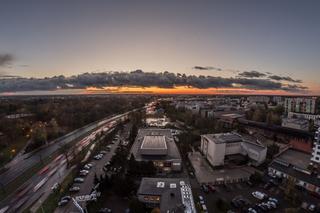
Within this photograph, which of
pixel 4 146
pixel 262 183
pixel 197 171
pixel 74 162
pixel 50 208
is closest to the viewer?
pixel 50 208

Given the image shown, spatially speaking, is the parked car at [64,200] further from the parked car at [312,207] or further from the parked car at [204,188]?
the parked car at [312,207]

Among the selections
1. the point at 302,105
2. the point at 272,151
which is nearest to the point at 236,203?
the point at 272,151

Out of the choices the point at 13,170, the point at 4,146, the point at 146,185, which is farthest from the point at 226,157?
the point at 4,146

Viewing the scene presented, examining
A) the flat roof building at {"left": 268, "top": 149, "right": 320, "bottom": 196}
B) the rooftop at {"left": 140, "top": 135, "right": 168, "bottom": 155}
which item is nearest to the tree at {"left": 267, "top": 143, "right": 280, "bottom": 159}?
the flat roof building at {"left": 268, "top": 149, "right": 320, "bottom": 196}

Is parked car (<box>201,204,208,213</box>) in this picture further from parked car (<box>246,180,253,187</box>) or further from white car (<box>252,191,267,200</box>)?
parked car (<box>246,180,253,187</box>)

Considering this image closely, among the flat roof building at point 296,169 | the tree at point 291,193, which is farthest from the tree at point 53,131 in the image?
the tree at point 291,193

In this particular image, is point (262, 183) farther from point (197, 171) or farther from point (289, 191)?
point (197, 171)
